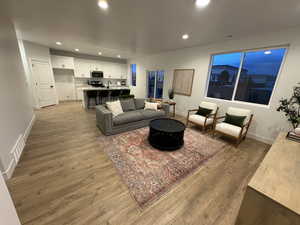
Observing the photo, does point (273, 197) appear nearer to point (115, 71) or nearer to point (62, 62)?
point (62, 62)

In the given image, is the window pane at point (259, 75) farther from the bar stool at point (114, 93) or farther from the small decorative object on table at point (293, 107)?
the bar stool at point (114, 93)

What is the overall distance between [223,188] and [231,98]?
118 inches

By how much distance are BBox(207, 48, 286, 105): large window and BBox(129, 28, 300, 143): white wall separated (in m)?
0.20

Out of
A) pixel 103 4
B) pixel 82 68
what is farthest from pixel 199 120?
pixel 82 68

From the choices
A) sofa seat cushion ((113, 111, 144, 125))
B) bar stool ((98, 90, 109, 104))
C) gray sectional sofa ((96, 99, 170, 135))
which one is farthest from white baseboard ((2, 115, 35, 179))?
bar stool ((98, 90, 109, 104))

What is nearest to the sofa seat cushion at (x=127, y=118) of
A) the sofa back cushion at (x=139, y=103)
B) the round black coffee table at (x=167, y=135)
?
the sofa back cushion at (x=139, y=103)

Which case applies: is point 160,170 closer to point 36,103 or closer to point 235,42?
point 235,42

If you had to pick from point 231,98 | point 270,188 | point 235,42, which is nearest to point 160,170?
point 270,188

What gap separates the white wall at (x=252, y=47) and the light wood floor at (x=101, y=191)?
885mm

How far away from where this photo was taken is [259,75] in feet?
11.0

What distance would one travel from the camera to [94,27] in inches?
125

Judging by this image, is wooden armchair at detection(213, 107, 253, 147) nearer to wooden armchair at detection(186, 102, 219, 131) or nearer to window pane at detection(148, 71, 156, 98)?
wooden armchair at detection(186, 102, 219, 131)

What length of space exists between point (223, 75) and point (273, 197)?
3.93m

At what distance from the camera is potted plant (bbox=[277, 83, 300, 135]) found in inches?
98.6
